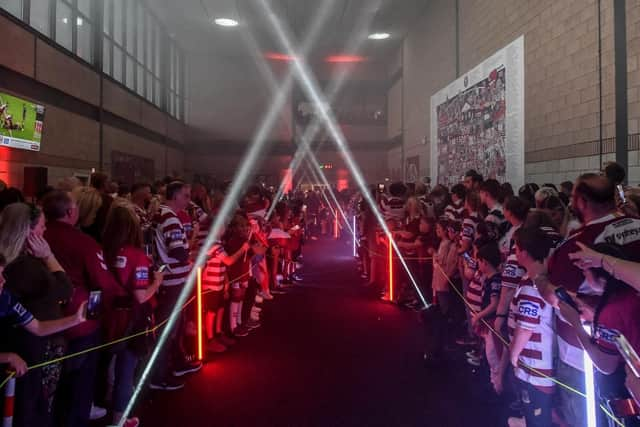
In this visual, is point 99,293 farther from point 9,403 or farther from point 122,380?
point 122,380

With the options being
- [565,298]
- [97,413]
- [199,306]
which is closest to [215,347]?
[199,306]

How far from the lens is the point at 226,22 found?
15125mm

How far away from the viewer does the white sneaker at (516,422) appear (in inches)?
136

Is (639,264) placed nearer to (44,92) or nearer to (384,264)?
(384,264)

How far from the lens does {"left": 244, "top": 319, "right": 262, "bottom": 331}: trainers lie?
20.4 feet

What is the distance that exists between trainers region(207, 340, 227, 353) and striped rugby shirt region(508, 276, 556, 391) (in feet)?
10.6

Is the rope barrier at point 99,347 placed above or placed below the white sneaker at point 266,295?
above

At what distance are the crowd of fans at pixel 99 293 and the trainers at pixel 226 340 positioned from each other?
2 cm

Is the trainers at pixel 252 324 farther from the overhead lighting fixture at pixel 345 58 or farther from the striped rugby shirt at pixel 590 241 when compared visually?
the overhead lighting fixture at pixel 345 58

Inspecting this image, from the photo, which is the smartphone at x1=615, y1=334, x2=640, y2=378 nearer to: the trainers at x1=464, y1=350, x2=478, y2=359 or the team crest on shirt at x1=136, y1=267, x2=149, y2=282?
the team crest on shirt at x1=136, y1=267, x2=149, y2=282

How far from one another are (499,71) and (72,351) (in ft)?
27.0

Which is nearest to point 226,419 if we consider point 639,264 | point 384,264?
point 639,264

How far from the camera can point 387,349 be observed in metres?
5.31

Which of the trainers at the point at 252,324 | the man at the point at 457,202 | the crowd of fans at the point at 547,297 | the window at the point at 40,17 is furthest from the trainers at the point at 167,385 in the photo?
the window at the point at 40,17
